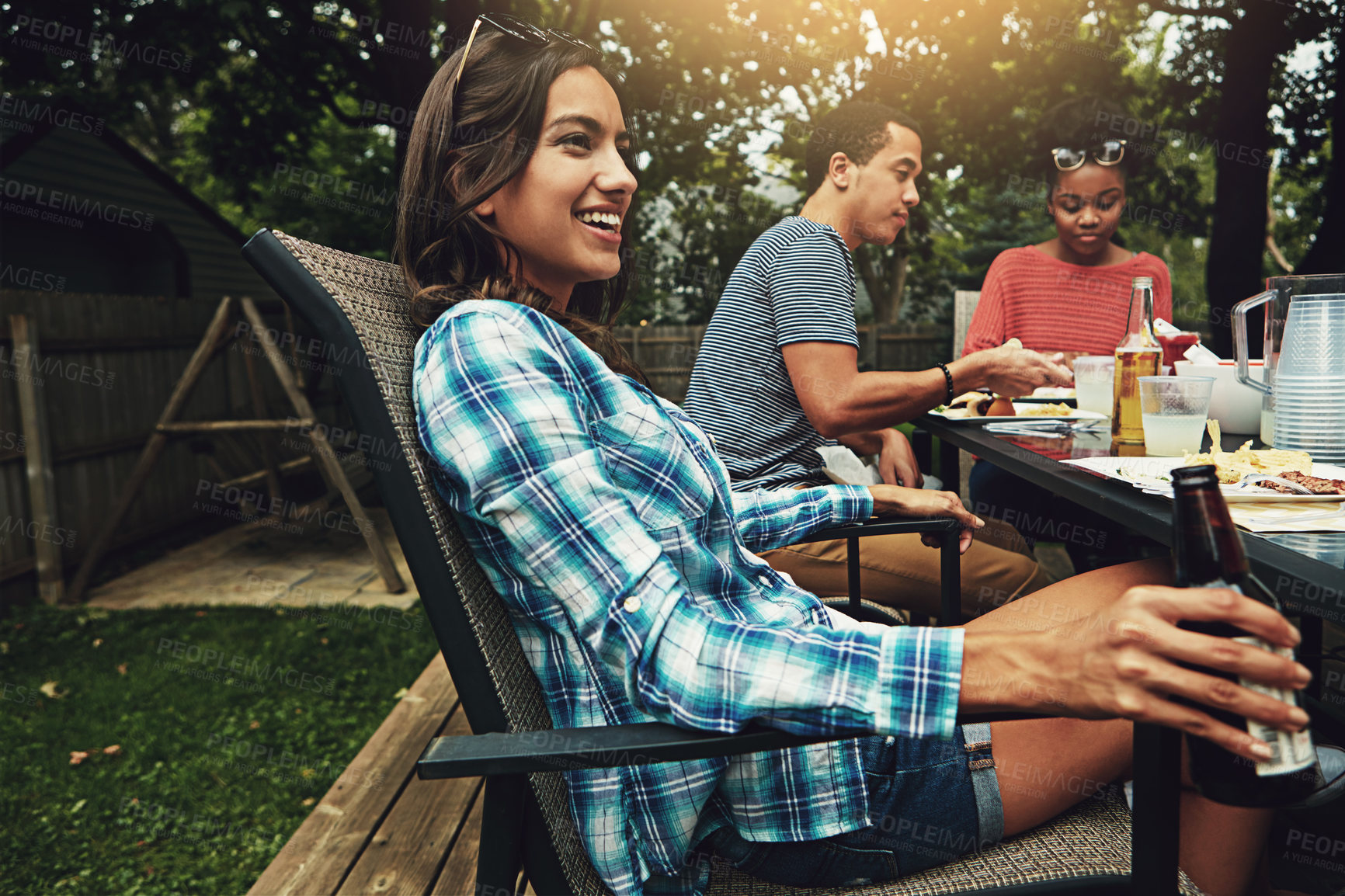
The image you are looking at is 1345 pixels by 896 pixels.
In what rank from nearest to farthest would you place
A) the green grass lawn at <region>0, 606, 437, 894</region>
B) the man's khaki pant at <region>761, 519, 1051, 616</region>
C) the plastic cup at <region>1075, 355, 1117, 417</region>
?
1. the man's khaki pant at <region>761, 519, 1051, 616</region>
2. the plastic cup at <region>1075, 355, 1117, 417</region>
3. the green grass lawn at <region>0, 606, 437, 894</region>

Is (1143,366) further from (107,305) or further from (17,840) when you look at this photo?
(107,305)

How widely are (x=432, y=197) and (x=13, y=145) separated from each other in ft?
28.2

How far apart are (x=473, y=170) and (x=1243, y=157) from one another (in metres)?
8.29

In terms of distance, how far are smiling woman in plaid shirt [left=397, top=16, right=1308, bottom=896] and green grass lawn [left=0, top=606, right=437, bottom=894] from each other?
1.49 meters

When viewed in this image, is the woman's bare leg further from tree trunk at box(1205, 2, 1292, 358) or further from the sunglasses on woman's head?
tree trunk at box(1205, 2, 1292, 358)

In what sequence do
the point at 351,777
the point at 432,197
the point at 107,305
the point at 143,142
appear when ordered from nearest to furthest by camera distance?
1. the point at 432,197
2. the point at 351,777
3. the point at 107,305
4. the point at 143,142

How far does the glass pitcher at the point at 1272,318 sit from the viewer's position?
1531mm

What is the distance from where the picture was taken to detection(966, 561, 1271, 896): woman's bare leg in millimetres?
1072

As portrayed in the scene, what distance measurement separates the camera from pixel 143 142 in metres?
25.0

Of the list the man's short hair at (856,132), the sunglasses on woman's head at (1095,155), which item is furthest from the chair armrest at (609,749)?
the sunglasses on woman's head at (1095,155)

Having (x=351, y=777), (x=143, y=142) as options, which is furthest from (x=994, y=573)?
(x=143, y=142)

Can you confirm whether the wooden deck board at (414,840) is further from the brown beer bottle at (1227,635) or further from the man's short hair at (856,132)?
the man's short hair at (856,132)

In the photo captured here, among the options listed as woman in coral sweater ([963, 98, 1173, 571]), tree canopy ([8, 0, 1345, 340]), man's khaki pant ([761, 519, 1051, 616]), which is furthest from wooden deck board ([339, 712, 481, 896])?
tree canopy ([8, 0, 1345, 340])

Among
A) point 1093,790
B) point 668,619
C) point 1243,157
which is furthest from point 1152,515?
point 1243,157
